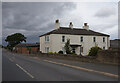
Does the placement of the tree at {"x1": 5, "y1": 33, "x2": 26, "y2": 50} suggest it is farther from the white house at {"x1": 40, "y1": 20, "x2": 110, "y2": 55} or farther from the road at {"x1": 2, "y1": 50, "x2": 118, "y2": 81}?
the road at {"x1": 2, "y1": 50, "x2": 118, "y2": 81}

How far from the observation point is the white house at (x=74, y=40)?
122 feet

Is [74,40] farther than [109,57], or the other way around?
[74,40]

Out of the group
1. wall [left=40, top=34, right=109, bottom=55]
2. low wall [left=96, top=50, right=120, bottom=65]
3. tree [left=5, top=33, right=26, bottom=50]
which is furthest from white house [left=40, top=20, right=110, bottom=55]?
tree [left=5, top=33, right=26, bottom=50]

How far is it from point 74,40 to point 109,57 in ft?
83.4

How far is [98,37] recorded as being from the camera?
135ft

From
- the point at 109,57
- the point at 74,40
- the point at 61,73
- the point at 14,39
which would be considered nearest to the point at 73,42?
the point at 74,40

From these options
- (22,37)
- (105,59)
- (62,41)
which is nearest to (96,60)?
(105,59)

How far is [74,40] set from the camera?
3922cm

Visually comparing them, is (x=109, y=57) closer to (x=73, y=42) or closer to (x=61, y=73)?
(x=61, y=73)

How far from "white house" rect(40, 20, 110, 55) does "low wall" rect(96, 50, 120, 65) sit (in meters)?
22.4

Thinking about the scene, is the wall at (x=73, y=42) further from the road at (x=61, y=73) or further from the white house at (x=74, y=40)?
the road at (x=61, y=73)

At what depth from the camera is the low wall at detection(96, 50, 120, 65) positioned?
12945mm

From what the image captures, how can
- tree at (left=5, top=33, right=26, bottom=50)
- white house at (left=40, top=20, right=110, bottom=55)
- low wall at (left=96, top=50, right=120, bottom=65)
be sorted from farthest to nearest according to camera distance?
tree at (left=5, top=33, right=26, bottom=50)
white house at (left=40, top=20, right=110, bottom=55)
low wall at (left=96, top=50, right=120, bottom=65)

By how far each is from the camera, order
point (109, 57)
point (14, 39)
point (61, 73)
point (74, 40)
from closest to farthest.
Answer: point (61, 73), point (109, 57), point (74, 40), point (14, 39)
